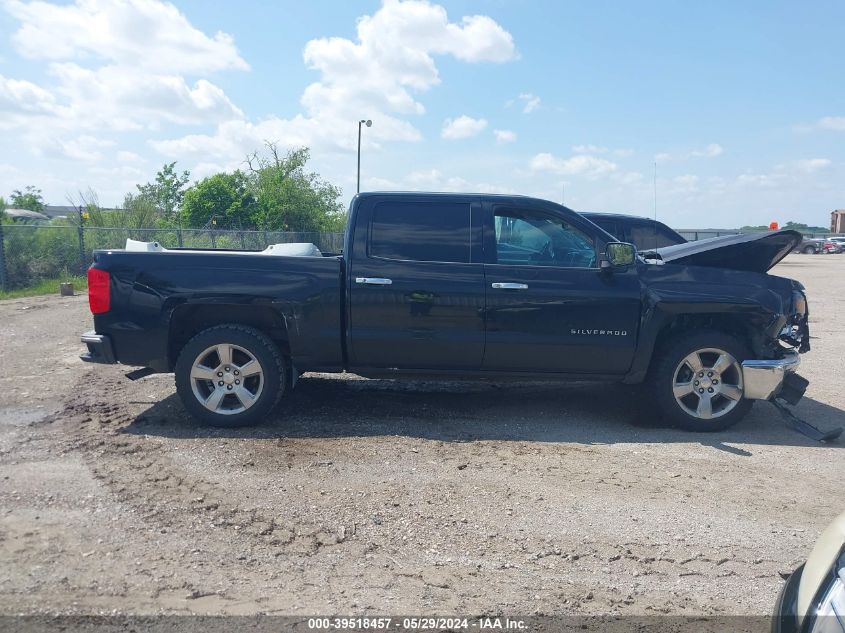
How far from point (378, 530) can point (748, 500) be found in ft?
8.12

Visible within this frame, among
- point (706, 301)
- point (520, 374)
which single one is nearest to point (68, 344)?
point (520, 374)

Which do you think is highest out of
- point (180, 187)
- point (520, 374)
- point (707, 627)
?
point (180, 187)

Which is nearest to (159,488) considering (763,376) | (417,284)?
(417,284)

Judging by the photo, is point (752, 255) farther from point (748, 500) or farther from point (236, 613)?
point (236, 613)

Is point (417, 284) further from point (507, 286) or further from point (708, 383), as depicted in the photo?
point (708, 383)

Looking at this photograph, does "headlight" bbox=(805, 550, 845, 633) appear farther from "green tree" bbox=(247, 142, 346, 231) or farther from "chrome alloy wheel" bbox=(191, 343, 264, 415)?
"green tree" bbox=(247, 142, 346, 231)

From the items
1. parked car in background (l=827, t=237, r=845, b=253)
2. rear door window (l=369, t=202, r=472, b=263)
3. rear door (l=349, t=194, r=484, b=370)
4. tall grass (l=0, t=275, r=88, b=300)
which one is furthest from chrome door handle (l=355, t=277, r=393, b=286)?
parked car in background (l=827, t=237, r=845, b=253)

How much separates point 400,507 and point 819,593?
8.87 ft

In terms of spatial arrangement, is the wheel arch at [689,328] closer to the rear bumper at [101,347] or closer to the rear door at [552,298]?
the rear door at [552,298]

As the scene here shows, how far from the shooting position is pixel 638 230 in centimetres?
1110

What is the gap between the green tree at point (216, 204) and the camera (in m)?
35.1

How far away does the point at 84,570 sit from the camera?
3613 mm

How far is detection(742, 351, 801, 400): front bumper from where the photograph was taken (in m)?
6.11

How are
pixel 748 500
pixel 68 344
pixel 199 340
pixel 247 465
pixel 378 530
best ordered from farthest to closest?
1. pixel 68 344
2. pixel 199 340
3. pixel 247 465
4. pixel 748 500
5. pixel 378 530
